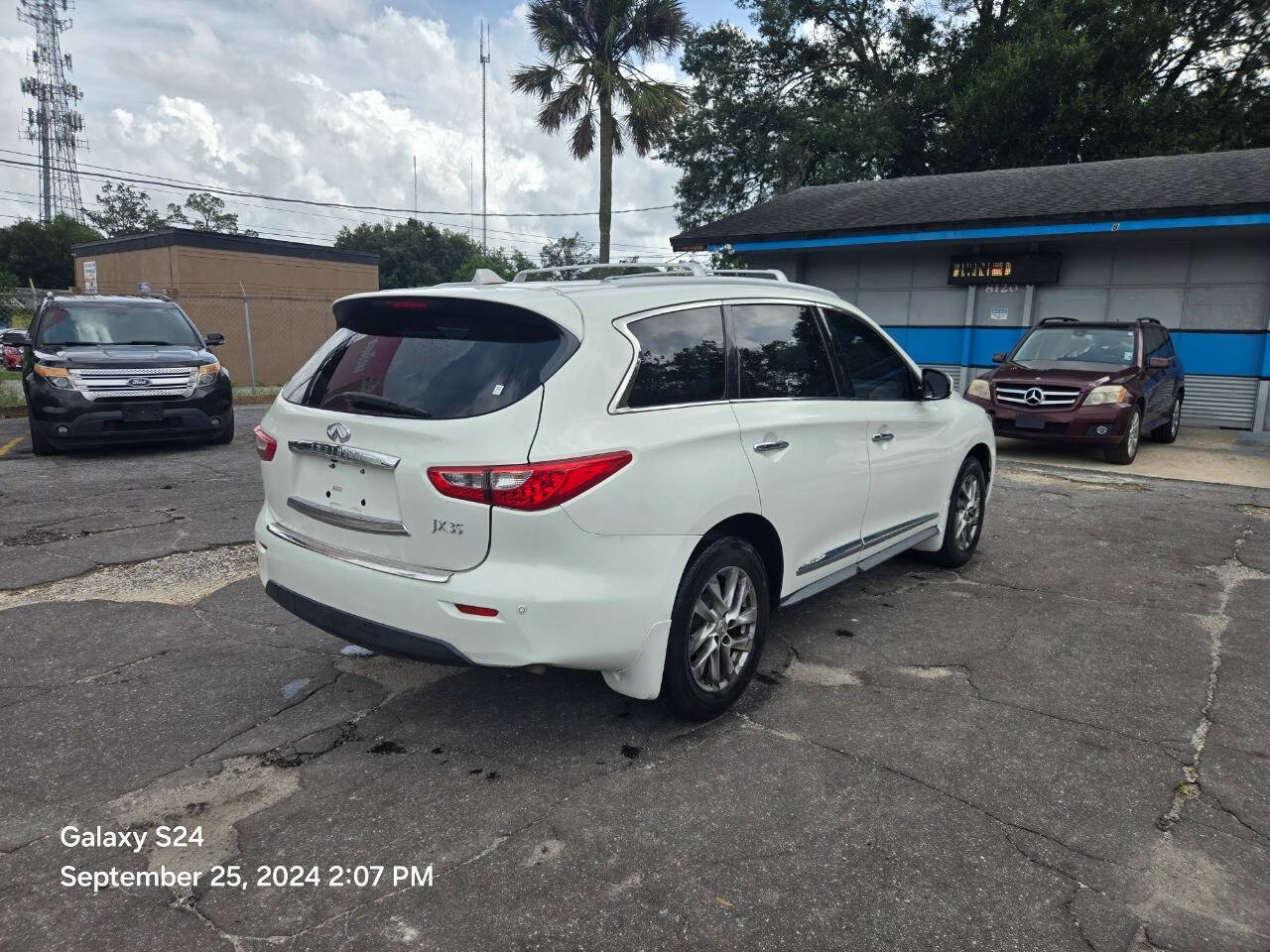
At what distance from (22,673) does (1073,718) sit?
455cm

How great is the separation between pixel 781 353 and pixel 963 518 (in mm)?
2442

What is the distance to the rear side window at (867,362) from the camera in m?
4.41

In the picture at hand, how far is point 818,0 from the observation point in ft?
94.0

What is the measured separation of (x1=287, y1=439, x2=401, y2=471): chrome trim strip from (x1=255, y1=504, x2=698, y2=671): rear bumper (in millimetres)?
378

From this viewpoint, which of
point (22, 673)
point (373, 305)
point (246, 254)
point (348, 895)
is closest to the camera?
point (348, 895)

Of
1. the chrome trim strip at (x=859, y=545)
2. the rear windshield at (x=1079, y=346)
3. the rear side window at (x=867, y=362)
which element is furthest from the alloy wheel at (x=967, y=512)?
the rear windshield at (x=1079, y=346)

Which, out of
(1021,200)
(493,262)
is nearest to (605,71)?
(1021,200)

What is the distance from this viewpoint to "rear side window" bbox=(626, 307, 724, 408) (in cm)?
323

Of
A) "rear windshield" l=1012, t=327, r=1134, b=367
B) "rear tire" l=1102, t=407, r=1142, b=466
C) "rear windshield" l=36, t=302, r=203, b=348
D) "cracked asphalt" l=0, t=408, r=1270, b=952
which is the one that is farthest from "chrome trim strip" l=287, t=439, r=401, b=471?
"rear windshield" l=1012, t=327, r=1134, b=367

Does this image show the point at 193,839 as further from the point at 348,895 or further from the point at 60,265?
the point at 60,265

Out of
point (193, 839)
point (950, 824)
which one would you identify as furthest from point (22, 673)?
point (950, 824)

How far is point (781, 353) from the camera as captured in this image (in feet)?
13.0

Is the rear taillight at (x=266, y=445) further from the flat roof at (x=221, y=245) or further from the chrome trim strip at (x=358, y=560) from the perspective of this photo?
the flat roof at (x=221, y=245)

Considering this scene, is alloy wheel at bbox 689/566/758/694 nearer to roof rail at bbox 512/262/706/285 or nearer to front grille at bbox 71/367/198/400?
roof rail at bbox 512/262/706/285
